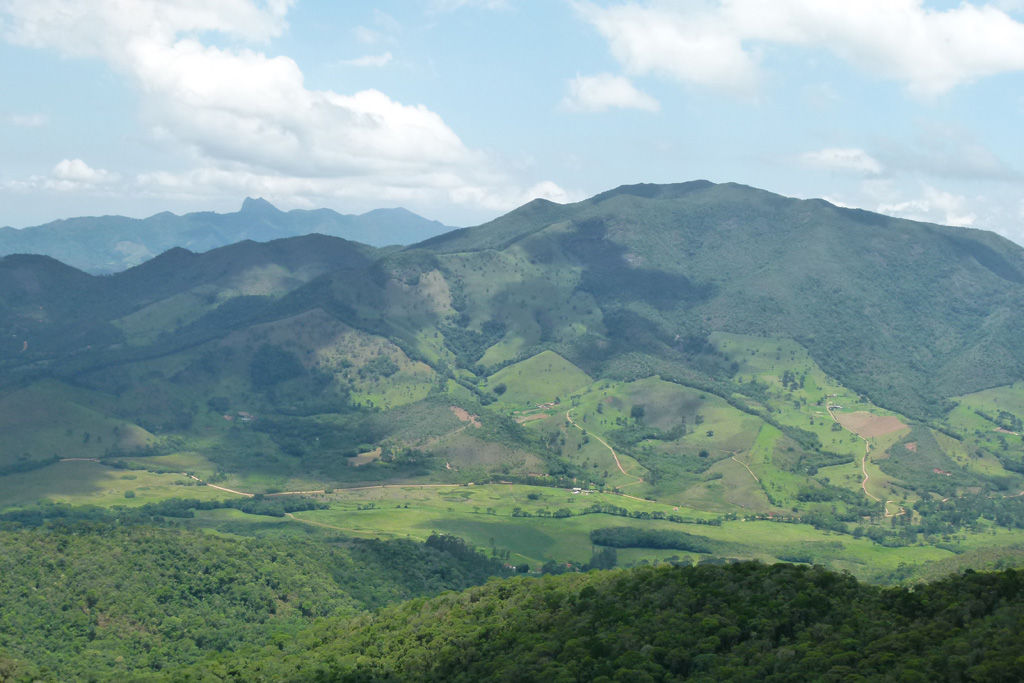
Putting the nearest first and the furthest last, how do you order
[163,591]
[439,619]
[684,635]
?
[684,635]
[439,619]
[163,591]

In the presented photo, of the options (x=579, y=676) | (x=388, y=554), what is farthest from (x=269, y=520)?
(x=579, y=676)

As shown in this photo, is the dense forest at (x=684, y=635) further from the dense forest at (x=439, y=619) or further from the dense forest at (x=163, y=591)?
the dense forest at (x=163, y=591)

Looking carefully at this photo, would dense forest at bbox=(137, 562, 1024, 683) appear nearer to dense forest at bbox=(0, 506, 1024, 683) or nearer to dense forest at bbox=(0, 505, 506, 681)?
dense forest at bbox=(0, 506, 1024, 683)

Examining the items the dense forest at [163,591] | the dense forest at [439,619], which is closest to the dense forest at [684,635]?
the dense forest at [439,619]

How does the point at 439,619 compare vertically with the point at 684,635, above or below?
below

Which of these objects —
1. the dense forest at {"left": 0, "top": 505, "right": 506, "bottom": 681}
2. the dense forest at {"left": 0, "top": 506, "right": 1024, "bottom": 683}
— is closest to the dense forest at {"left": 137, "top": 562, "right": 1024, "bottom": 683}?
the dense forest at {"left": 0, "top": 506, "right": 1024, "bottom": 683}

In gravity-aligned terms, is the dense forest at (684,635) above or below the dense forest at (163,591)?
above

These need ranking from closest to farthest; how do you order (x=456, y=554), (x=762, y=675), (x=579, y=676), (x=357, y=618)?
(x=762, y=675), (x=579, y=676), (x=357, y=618), (x=456, y=554)

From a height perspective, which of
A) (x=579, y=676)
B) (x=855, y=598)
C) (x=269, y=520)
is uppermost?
(x=855, y=598)

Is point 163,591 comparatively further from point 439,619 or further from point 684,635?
point 684,635

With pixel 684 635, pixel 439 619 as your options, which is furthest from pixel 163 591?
pixel 684 635

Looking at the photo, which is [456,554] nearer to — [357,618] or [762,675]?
[357,618]
